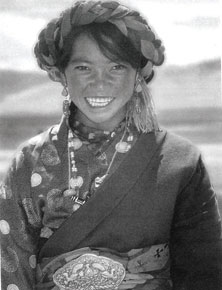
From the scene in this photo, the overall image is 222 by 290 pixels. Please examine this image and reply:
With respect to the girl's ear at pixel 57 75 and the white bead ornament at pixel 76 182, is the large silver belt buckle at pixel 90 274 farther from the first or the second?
the girl's ear at pixel 57 75

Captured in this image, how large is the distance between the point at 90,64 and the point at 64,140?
0.16 meters

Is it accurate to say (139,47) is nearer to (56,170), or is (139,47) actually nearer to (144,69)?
(144,69)

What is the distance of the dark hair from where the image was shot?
37.1 inches

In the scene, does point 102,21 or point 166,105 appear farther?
point 166,105

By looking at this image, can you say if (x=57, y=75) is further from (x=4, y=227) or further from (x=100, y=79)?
(x=4, y=227)

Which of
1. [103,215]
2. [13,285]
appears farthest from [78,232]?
[13,285]

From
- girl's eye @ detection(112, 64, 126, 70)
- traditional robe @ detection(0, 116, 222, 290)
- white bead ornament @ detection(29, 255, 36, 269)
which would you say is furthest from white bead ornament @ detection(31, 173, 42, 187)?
girl's eye @ detection(112, 64, 126, 70)

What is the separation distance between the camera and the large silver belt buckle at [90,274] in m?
0.96

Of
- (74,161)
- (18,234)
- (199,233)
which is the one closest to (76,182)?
(74,161)

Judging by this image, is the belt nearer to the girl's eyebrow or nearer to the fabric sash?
the fabric sash

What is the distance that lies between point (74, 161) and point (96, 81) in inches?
6.2

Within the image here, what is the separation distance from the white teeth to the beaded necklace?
2.5 inches

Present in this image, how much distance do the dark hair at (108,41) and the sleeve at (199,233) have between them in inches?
9.7

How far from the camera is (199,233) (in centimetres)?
101
